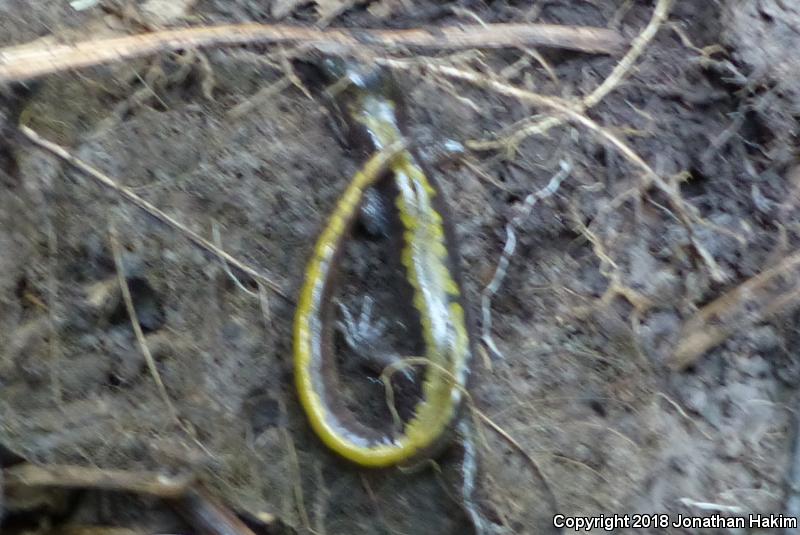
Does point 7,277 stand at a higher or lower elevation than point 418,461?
higher

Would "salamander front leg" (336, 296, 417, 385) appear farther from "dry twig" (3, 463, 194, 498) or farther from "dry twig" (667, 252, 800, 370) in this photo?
"dry twig" (667, 252, 800, 370)

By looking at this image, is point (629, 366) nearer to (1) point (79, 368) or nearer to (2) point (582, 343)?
(2) point (582, 343)

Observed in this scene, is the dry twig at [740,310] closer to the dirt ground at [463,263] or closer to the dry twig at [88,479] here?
the dirt ground at [463,263]

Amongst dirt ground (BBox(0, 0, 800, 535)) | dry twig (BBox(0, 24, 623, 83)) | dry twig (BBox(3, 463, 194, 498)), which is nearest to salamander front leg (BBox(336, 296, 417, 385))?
dirt ground (BBox(0, 0, 800, 535))

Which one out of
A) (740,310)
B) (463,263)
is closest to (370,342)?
(463,263)

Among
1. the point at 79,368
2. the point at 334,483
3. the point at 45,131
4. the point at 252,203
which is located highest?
the point at 45,131

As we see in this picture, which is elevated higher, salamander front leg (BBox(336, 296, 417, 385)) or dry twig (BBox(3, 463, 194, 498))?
Answer: salamander front leg (BBox(336, 296, 417, 385))

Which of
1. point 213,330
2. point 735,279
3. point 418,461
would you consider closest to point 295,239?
point 213,330
